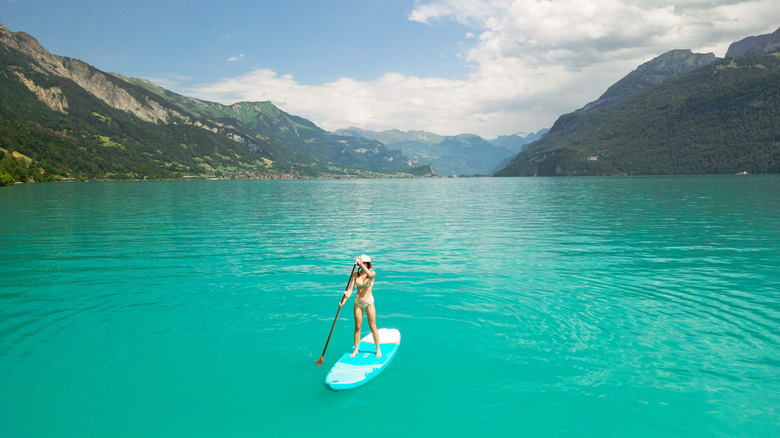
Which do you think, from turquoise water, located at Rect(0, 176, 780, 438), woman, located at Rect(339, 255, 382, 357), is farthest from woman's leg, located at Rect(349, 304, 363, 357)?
turquoise water, located at Rect(0, 176, 780, 438)

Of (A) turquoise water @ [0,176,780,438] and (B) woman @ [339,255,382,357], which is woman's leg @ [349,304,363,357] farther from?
(A) turquoise water @ [0,176,780,438]

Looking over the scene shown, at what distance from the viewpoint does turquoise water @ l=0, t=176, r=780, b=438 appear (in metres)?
10.6

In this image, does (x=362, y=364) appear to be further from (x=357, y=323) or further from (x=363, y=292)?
(x=363, y=292)

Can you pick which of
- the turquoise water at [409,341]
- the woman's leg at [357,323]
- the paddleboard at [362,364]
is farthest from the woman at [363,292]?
the turquoise water at [409,341]

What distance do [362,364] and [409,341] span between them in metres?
3.09

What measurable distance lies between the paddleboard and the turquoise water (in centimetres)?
42

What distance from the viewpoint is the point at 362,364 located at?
1304 centimetres

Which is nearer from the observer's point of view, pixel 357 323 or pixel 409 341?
pixel 357 323

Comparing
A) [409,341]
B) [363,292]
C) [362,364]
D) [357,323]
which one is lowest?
[409,341]

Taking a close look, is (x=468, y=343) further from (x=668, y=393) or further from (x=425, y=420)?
(x=668, y=393)

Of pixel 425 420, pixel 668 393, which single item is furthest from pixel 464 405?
pixel 668 393

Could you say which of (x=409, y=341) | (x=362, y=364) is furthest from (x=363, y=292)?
(x=409, y=341)

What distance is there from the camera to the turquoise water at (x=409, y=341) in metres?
10.6

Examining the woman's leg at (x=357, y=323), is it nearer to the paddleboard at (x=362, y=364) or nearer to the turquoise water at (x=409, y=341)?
the paddleboard at (x=362, y=364)
